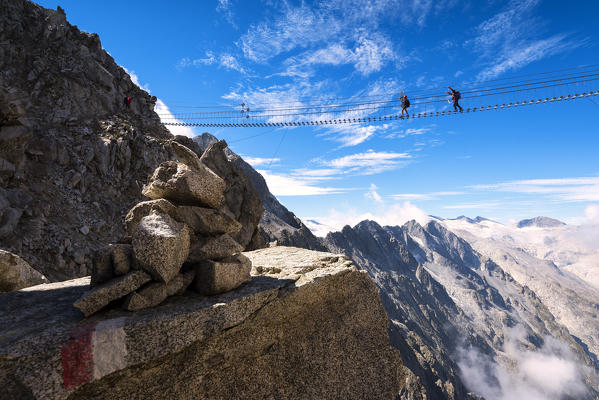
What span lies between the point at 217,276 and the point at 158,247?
171cm

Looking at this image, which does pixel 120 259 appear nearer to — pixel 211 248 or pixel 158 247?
pixel 158 247

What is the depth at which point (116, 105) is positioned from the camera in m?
47.0

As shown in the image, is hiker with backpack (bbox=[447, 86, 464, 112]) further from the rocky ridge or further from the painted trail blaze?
the rocky ridge

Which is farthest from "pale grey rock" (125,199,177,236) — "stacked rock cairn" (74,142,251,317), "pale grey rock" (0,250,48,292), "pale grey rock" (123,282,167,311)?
"pale grey rock" (0,250,48,292)

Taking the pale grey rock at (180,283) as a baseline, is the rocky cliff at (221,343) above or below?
below

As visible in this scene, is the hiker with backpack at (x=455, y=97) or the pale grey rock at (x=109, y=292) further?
the hiker with backpack at (x=455, y=97)

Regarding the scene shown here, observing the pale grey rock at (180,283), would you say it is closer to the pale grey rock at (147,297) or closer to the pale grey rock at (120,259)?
the pale grey rock at (147,297)

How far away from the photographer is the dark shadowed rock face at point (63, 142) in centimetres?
2567

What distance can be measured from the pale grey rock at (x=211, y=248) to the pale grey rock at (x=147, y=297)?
4.19 ft

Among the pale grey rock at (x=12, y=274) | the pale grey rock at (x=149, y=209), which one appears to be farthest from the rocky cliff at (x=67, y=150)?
the pale grey rock at (x=149, y=209)

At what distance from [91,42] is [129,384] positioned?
64.5m

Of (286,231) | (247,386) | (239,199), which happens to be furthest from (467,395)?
(247,386)

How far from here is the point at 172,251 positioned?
727 centimetres

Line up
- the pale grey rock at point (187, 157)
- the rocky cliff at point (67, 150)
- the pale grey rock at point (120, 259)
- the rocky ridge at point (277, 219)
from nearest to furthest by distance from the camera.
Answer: the pale grey rock at point (120, 259)
the pale grey rock at point (187, 157)
the rocky cliff at point (67, 150)
the rocky ridge at point (277, 219)
